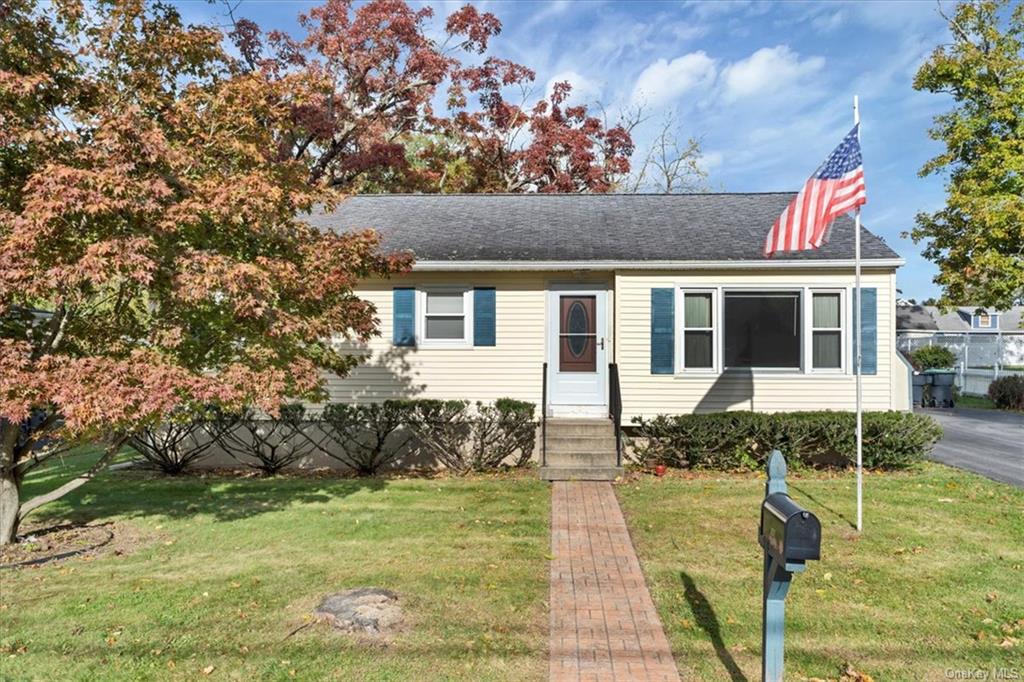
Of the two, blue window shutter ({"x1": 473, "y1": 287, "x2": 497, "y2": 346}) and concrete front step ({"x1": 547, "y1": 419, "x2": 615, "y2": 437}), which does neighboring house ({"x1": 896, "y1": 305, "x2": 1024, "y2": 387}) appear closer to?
concrete front step ({"x1": 547, "y1": 419, "x2": 615, "y2": 437})

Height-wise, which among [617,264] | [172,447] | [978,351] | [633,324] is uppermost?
[617,264]

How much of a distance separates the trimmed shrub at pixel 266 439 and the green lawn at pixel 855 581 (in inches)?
209

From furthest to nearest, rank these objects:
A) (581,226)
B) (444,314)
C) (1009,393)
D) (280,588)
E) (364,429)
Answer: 1. (1009,393)
2. (581,226)
3. (444,314)
4. (364,429)
5. (280,588)

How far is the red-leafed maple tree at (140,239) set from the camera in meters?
4.55

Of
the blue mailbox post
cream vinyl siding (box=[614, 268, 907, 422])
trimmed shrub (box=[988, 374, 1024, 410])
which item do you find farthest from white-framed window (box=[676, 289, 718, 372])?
trimmed shrub (box=[988, 374, 1024, 410])

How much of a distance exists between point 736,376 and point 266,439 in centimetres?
797

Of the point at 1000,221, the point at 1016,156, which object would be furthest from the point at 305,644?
the point at 1016,156

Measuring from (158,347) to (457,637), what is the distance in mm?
3917

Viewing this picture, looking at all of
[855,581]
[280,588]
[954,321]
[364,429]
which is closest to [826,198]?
[855,581]

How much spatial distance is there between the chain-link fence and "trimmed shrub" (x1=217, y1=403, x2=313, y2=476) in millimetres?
21200

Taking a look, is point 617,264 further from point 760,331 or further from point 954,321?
point 954,321

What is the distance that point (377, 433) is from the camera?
9305 millimetres

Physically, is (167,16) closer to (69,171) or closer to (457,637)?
(69,171)

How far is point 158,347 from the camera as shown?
554 centimetres
